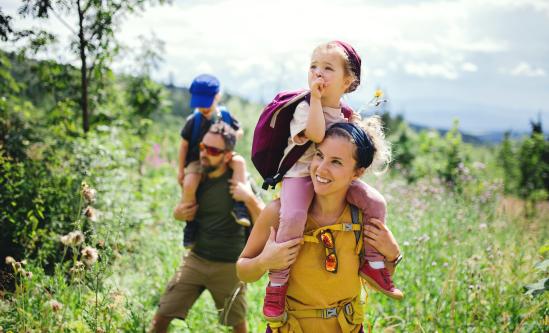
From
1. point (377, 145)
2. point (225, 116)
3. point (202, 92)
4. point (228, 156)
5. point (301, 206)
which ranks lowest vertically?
point (301, 206)

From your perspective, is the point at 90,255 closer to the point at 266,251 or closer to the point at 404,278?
the point at 266,251

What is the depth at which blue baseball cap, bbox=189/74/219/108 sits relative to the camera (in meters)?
3.94

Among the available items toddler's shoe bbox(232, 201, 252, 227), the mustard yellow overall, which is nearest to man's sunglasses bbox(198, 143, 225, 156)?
toddler's shoe bbox(232, 201, 252, 227)

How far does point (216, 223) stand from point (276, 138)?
4.80ft

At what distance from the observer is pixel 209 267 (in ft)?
11.0

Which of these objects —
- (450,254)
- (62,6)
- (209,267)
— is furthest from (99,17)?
(450,254)

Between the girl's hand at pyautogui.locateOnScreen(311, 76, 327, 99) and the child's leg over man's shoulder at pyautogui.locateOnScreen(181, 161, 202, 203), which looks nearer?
the girl's hand at pyautogui.locateOnScreen(311, 76, 327, 99)

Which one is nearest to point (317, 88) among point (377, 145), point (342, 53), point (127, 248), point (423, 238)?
point (342, 53)

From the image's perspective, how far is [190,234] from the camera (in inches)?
134

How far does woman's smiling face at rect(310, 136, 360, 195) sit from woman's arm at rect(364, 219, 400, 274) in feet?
0.89

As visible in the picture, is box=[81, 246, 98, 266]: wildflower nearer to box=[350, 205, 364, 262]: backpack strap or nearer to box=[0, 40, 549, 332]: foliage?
box=[0, 40, 549, 332]: foliage

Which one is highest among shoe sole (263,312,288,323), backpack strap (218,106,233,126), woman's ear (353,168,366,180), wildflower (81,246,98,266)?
backpack strap (218,106,233,126)

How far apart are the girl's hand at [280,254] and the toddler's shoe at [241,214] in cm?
Result: 123

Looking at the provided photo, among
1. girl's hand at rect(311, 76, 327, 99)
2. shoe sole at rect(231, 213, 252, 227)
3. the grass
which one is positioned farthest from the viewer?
shoe sole at rect(231, 213, 252, 227)
